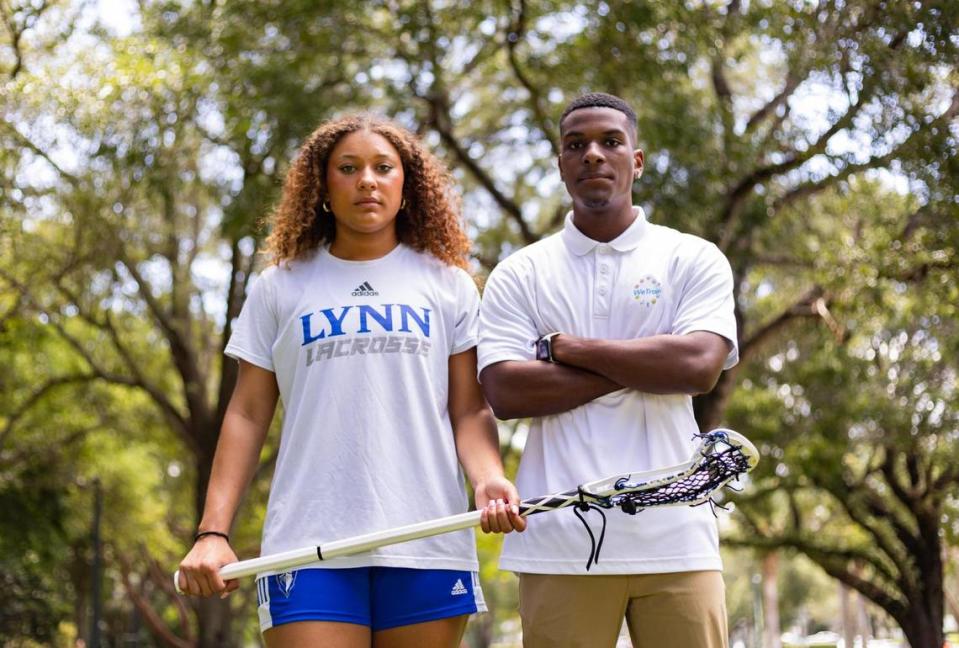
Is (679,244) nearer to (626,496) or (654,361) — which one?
(654,361)

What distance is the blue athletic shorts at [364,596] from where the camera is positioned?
129 inches

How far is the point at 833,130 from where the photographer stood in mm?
11172

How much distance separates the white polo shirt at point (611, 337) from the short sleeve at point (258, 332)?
0.64 metres

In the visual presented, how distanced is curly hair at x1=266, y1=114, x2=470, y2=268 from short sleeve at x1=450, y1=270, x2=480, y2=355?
121mm

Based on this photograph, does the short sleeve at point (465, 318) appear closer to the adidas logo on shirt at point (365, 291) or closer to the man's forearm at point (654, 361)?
the adidas logo on shirt at point (365, 291)

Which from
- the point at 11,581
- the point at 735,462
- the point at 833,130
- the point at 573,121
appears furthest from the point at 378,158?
the point at 11,581

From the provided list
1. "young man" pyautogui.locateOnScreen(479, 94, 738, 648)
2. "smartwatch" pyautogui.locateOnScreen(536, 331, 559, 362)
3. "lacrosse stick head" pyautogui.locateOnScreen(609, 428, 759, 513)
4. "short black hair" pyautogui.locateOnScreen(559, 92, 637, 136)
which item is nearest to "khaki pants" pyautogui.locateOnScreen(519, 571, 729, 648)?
"young man" pyautogui.locateOnScreen(479, 94, 738, 648)

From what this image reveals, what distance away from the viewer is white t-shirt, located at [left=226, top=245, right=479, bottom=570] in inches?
134

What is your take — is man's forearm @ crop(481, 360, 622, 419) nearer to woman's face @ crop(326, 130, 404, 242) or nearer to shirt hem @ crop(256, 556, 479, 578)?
shirt hem @ crop(256, 556, 479, 578)

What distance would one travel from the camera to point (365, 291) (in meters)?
3.62

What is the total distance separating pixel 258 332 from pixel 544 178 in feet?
42.8

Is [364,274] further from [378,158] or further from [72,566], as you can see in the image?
[72,566]

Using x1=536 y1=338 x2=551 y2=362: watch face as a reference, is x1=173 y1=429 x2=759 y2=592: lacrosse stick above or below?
below

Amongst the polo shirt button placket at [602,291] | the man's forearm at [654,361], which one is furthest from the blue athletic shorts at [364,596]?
the polo shirt button placket at [602,291]
